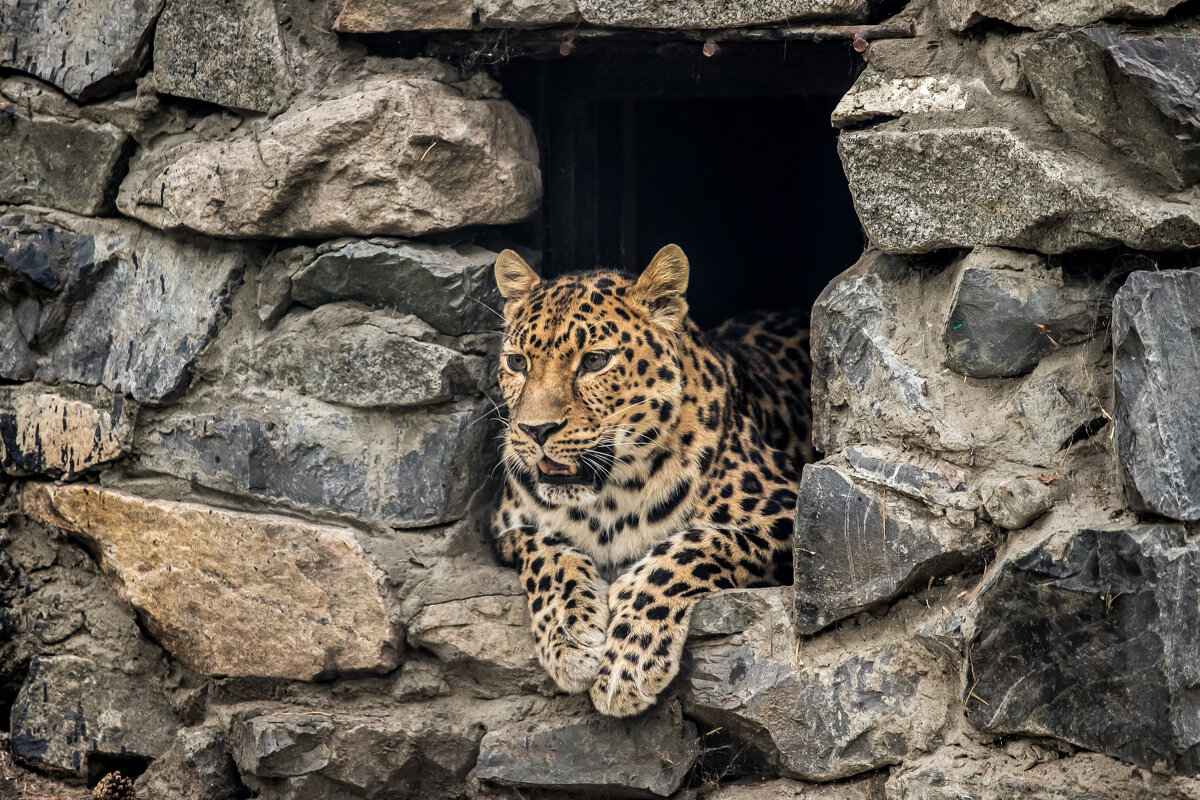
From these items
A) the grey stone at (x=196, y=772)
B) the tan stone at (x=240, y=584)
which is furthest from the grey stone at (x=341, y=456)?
the grey stone at (x=196, y=772)

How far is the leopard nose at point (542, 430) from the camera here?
173 inches

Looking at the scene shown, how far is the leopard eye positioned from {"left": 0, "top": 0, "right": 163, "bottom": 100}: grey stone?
6.99 feet

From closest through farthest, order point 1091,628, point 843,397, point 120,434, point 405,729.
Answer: point 1091,628 → point 843,397 → point 405,729 → point 120,434

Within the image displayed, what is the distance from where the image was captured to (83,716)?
16.2ft

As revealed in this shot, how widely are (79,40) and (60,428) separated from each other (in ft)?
5.13

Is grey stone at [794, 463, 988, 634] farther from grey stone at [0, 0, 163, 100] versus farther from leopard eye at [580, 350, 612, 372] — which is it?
grey stone at [0, 0, 163, 100]

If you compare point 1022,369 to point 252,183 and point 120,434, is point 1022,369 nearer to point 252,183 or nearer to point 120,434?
point 252,183

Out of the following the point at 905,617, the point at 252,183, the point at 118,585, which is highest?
the point at 252,183

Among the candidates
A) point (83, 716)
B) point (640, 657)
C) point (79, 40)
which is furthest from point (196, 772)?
A: point (79, 40)

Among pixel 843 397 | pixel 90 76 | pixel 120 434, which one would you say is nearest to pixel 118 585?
pixel 120 434

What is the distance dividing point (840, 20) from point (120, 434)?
3172 millimetres

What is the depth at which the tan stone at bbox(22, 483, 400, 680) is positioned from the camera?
4598 millimetres

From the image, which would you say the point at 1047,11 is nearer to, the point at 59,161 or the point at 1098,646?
the point at 1098,646

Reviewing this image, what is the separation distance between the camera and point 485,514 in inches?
195
